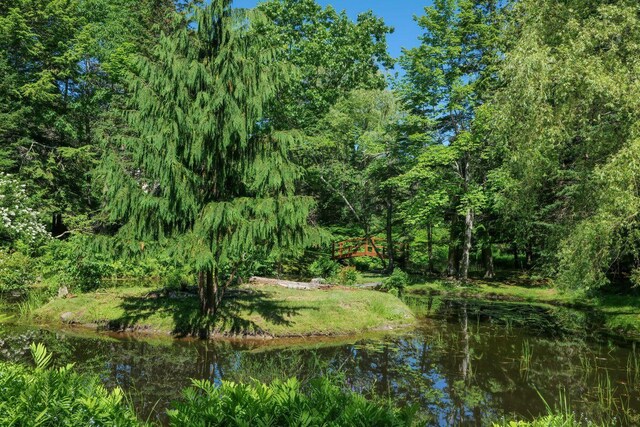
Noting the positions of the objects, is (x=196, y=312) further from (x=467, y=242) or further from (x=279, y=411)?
(x=467, y=242)

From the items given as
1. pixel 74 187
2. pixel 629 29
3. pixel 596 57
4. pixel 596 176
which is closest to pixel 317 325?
pixel 596 176

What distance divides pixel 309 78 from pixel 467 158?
13951mm

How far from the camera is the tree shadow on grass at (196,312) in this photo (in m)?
12.3

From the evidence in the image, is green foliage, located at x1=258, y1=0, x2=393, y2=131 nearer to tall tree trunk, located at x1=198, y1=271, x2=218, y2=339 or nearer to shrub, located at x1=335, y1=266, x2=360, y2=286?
shrub, located at x1=335, y1=266, x2=360, y2=286

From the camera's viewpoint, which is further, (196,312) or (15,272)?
(15,272)

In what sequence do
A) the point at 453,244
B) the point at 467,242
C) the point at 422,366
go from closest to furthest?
the point at 422,366 < the point at 467,242 < the point at 453,244

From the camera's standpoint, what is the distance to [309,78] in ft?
110

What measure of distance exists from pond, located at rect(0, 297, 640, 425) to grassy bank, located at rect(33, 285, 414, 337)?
69 cm

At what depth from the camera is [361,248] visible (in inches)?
1196

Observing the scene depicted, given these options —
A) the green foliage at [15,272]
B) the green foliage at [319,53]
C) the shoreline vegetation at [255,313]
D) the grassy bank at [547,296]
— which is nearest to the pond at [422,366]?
the shoreline vegetation at [255,313]

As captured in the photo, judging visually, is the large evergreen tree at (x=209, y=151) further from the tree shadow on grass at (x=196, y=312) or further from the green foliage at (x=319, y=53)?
the green foliage at (x=319, y=53)

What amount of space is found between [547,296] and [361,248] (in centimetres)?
1204

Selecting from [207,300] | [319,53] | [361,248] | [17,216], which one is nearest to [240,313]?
[207,300]

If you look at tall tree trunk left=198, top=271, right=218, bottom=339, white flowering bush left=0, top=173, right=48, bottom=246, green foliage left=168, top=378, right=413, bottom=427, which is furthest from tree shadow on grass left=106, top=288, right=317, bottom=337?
green foliage left=168, top=378, right=413, bottom=427
